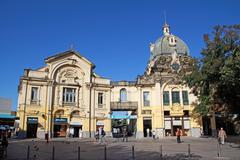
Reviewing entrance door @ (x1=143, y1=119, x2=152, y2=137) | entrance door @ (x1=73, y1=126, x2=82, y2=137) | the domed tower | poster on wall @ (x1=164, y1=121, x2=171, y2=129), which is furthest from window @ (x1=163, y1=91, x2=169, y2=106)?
entrance door @ (x1=73, y1=126, x2=82, y2=137)

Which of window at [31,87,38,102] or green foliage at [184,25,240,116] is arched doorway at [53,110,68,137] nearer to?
window at [31,87,38,102]

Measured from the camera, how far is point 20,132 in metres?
36.2

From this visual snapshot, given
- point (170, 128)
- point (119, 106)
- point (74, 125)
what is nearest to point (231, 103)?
point (170, 128)

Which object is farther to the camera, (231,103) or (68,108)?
(68,108)

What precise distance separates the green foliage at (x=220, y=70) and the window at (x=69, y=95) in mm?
20867

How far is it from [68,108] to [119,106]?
850 cm

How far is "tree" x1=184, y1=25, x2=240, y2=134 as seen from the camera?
1983 cm

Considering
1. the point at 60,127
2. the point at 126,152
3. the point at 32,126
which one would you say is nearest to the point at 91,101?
the point at 60,127

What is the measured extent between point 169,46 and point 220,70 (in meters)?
31.4

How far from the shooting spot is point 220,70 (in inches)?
850

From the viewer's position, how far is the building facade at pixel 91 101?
3841 centimetres

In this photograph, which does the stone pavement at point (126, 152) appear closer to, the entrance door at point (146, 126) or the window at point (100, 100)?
the window at point (100, 100)

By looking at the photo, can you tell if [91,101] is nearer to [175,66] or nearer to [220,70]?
[175,66]

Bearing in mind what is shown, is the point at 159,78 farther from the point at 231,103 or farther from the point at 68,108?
the point at 231,103
